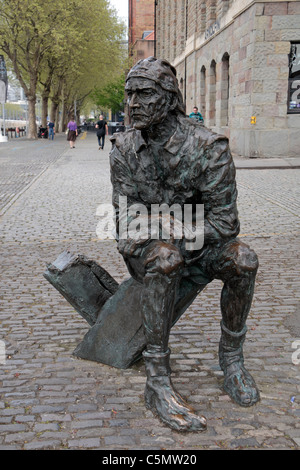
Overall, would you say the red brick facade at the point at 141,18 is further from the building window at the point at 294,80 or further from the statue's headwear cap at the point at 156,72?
the statue's headwear cap at the point at 156,72

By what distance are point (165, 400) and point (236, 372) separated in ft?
1.79

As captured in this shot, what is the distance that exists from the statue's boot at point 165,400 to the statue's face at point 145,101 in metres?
1.32

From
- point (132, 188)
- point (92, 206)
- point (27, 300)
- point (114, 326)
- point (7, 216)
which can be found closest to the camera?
point (132, 188)

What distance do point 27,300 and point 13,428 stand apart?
2.41m

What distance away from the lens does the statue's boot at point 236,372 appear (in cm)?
329

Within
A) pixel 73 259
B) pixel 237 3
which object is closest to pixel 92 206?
pixel 73 259

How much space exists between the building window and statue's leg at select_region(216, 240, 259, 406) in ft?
56.3

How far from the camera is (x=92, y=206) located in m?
11.1

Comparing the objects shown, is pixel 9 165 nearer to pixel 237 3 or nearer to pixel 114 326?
pixel 237 3

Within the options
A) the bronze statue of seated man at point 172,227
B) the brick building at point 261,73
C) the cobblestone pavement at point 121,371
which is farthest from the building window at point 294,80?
the bronze statue of seated man at point 172,227

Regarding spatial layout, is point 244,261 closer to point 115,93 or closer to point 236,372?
point 236,372

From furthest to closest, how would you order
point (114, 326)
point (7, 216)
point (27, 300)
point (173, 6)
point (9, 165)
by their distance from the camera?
point (173, 6), point (9, 165), point (7, 216), point (27, 300), point (114, 326)

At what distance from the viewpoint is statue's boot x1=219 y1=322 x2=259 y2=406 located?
3.29 m

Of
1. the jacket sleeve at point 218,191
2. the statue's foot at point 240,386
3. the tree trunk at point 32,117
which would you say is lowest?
the statue's foot at point 240,386
